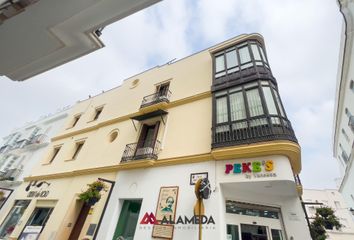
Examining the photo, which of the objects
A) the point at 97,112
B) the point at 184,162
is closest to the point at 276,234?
the point at 184,162

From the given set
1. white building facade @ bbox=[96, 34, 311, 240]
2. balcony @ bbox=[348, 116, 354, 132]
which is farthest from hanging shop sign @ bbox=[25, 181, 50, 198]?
balcony @ bbox=[348, 116, 354, 132]

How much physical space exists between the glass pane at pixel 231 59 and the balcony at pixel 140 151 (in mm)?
5764

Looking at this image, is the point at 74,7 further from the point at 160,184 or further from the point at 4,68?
the point at 160,184

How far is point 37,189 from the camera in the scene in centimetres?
1341

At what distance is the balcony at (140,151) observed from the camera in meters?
9.29

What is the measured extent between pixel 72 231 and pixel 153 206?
5608 mm

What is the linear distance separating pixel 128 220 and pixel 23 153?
15.7 metres

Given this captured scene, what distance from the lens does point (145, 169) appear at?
932 cm

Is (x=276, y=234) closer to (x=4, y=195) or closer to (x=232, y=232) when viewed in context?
(x=232, y=232)

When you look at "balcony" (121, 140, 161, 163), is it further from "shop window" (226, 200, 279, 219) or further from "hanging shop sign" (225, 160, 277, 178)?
"shop window" (226, 200, 279, 219)

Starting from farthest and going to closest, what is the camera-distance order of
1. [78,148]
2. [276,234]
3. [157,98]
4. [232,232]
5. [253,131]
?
[78,148] < [157,98] < [253,131] < [276,234] < [232,232]

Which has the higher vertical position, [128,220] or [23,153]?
[23,153]

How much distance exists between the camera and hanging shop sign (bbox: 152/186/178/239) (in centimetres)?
704

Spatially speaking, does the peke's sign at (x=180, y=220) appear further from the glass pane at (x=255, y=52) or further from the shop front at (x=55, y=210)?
the glass pane at (x=255, y=52)
